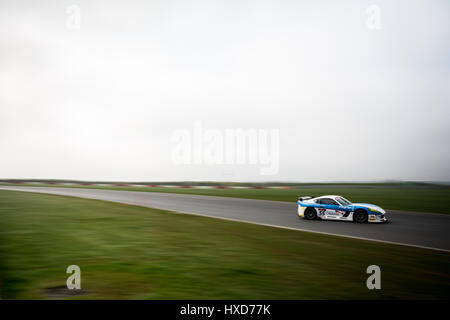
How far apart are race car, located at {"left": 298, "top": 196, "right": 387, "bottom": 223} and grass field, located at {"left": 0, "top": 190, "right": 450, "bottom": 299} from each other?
304cm

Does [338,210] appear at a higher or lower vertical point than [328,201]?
lower

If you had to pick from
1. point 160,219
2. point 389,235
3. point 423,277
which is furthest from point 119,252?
point 389,235

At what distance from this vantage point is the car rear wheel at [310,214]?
13.0 metres

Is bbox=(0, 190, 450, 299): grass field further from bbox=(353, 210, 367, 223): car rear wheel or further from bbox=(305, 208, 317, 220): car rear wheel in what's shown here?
bbox=(353, 210, 367, 223): car rear wheel

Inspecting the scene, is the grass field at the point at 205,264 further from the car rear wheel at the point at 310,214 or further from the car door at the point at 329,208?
the car door at the point at 329,208

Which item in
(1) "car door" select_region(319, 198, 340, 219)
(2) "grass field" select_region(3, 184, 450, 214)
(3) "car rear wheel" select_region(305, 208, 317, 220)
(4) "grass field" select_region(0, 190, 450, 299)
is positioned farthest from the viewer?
(2) "grass field" select_region(3, 184, 450, 214)

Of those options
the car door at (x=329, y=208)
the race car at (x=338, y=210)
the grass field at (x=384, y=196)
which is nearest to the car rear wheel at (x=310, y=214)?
the race car at (x=338, y=210)

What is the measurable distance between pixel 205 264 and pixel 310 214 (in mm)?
7724

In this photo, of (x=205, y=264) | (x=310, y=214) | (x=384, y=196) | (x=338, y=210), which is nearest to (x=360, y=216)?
(x=338, y=210)

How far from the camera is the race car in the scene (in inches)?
476

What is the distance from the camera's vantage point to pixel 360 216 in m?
12.3

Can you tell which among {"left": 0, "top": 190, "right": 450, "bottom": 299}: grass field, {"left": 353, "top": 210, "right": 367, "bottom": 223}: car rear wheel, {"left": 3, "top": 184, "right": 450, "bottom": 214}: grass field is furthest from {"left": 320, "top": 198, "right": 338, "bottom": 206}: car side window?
{"left": 3, "top": 184, "right": 450, "bottom": 214}: grass field

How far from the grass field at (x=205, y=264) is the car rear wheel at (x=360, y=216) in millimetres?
3439

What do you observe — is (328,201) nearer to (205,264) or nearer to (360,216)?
(360,216)
